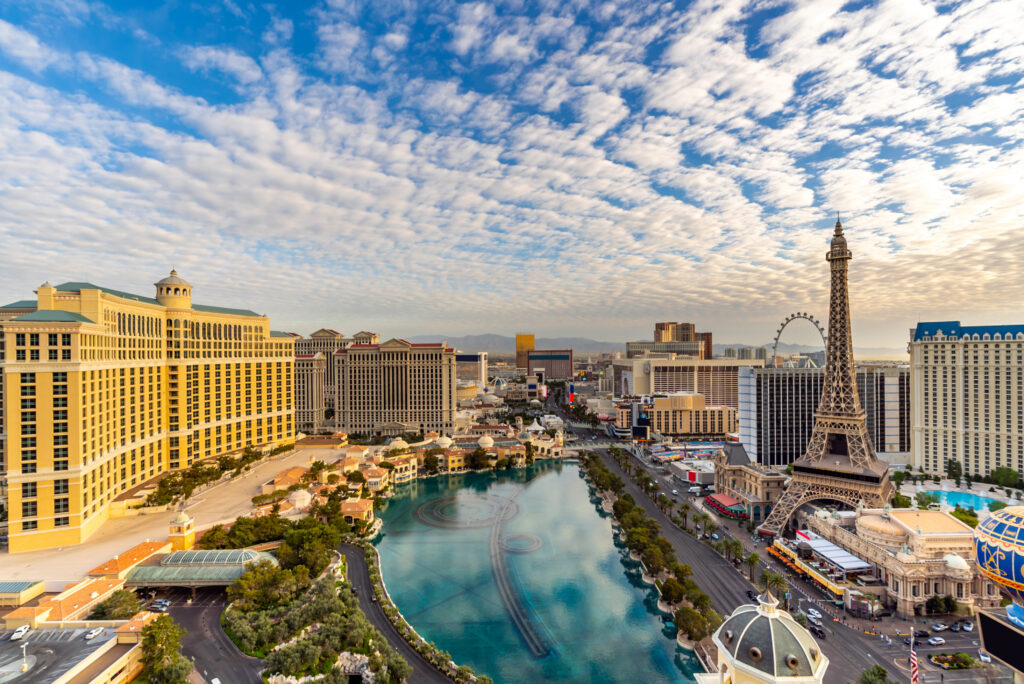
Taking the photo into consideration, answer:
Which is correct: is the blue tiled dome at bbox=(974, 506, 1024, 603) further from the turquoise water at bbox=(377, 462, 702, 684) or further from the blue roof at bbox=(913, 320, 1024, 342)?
the blue roof at bbox=(913, 320, 1024, 342)

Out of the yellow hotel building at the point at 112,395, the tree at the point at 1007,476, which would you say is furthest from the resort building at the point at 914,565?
the yellow hotel building at the point at 112,395

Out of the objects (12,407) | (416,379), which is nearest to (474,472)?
(416,379)

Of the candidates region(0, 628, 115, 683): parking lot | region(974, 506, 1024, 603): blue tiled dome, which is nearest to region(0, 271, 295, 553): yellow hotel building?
region(0, 628, 115, 683): parking lot

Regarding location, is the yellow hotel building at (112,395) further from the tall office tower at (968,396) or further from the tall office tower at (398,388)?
the tall office tower at (968,396)

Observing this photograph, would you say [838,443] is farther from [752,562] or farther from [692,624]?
[692,624]

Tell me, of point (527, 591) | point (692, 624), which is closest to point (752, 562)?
point (692, 624)

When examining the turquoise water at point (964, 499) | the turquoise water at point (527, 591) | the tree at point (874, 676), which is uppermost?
the tree at point (874, 676)

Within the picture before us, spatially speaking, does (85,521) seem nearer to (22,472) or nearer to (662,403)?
(22,472)
